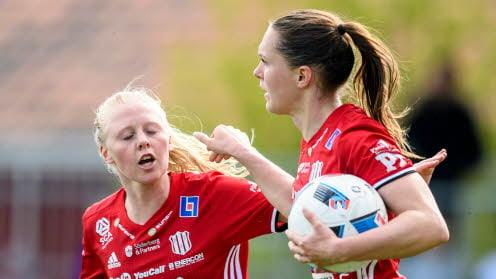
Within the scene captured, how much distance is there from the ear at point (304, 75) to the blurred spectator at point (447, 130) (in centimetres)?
502

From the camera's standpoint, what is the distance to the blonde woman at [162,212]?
5.84 metres

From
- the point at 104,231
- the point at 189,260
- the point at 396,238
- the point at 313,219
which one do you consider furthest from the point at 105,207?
the point at 396,238

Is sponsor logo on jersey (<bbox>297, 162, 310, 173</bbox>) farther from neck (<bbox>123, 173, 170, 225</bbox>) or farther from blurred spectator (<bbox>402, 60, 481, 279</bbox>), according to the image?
blurred spectator (<bbox>402, 60, 481, 279</bbox>)

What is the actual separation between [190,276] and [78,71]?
1113 cm

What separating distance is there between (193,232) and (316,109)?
1.09 m

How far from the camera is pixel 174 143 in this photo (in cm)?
621

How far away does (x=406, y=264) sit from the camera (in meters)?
9.69

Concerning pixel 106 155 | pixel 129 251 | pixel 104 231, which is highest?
pixel 106 155

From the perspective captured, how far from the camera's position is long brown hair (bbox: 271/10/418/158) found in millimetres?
5191

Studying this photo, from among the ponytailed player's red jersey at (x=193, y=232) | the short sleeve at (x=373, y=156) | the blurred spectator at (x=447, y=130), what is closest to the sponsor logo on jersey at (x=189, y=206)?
the ponytailed player's red jersey at (x=193, y=232)

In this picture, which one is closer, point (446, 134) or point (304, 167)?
point (304, 167)

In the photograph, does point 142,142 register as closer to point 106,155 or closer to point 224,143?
point 106,155

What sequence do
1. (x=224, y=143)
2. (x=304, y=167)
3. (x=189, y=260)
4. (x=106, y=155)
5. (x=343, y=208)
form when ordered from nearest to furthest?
(x=343, y=208), (x=304, y=167), (x=224, y=143), (x=189, y=260), (x=106, y=155)

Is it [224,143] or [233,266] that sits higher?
[224,143]
